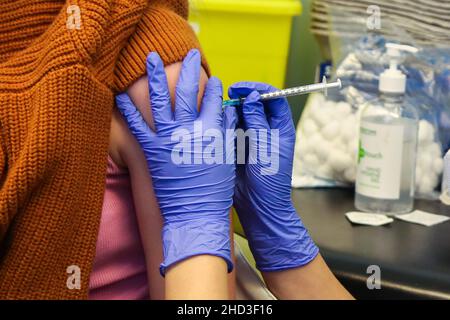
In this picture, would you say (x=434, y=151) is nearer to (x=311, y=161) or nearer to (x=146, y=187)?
(x=311, y=161)

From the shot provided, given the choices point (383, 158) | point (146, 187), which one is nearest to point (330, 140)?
point (383, 158)

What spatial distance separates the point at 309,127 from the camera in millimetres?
1555

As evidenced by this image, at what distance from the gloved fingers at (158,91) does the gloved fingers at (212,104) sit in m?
0.05

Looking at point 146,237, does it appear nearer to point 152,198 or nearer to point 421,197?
point 152,198

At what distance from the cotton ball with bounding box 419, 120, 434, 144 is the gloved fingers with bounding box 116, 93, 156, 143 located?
695 mm

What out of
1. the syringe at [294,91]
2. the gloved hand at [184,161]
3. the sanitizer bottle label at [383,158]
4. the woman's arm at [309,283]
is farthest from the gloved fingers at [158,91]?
the sanitizer bottle label at [383,158]

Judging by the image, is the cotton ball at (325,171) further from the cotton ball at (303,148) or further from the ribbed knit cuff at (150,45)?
the ribbed knit cuff at (150,45)

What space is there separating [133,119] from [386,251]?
20.1 inches

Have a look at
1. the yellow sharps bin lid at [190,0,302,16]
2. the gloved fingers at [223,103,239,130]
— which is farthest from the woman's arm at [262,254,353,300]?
the yellow sharps bin lid at [190,0,302,16]

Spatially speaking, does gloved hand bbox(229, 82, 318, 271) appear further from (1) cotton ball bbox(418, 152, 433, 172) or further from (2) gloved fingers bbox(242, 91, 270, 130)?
(1) cotton ball bbox(418, 152, 433, 172)

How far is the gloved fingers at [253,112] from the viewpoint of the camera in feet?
3.46

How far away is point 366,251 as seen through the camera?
46.9 inches
